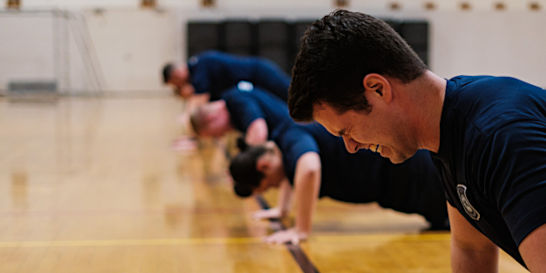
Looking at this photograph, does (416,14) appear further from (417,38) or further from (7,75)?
(7,75)

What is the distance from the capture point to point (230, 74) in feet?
19.2

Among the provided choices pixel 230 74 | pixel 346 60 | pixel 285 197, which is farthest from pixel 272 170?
pixel 230 74

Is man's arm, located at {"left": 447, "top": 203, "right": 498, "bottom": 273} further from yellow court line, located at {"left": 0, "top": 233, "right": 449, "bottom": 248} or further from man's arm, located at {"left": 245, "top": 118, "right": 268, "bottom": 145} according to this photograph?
man's arm, located at {"left": 245, "top": 118, "right": 268, "bottom": 145}

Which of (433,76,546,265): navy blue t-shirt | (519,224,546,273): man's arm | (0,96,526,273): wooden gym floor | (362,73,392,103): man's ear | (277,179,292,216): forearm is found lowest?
(0,96,526,273): wooden gym floor

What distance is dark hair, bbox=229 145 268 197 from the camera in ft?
9.37

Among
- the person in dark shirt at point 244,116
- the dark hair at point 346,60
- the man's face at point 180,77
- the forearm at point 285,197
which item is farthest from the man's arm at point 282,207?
the man's face at point 180,77

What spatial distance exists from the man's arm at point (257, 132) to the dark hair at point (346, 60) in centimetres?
265

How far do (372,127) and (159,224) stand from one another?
2075 millimetres

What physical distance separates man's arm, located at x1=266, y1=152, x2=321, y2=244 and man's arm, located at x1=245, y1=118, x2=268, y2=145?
44.9 inches

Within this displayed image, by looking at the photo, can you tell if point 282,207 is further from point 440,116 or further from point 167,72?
point 167,72

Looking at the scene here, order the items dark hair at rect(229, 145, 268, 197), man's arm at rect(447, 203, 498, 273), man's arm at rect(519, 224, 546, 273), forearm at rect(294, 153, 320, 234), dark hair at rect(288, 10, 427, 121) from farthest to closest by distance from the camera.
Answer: dark hair at rect(229, 145, 268, 197) → forearm at rect(294, 153, 320, 234) → man's arm at rect(447, 203, 498, 273) → dark hair at rect(288, 10, 427, 121) → man's arm at rect(519, 224, 546, 273)

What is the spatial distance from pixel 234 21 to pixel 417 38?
3565 mm

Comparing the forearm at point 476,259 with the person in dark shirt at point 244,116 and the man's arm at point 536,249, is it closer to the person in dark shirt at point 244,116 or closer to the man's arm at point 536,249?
the man's arm at point 536,249

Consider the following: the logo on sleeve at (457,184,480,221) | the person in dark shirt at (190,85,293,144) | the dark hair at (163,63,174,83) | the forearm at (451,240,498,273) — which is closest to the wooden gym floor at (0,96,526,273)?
the person in dark shirt at (190,85,293,144)
